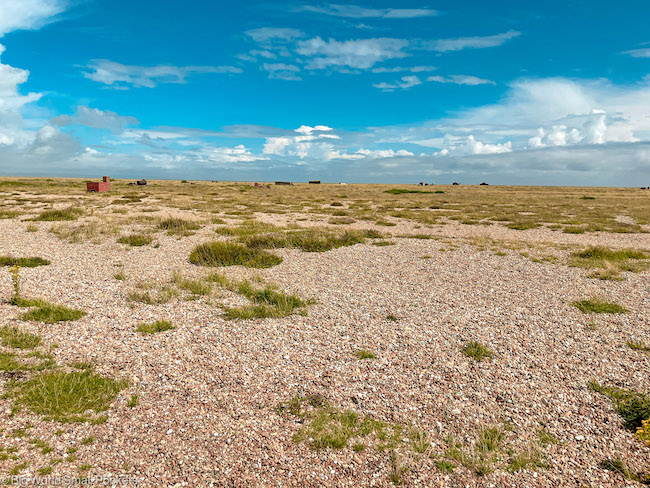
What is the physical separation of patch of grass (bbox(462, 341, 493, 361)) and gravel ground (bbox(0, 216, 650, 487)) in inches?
7.0

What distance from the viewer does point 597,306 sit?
1127cm

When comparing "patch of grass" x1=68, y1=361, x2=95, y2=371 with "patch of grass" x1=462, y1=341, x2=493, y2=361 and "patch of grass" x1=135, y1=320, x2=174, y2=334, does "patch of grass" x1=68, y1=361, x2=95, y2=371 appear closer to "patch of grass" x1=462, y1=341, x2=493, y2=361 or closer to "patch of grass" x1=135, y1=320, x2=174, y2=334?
"patch of grass" x1=135, y1=320, x2=174, y2=334

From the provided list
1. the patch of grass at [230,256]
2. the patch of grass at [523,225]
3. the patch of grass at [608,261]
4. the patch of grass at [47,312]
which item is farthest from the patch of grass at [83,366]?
the patch of grass at [523,225]

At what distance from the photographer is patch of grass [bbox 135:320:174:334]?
8.92 m

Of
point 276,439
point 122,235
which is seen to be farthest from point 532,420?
point 122,235

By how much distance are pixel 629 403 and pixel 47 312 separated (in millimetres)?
13126

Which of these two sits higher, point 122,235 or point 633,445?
point 122,235

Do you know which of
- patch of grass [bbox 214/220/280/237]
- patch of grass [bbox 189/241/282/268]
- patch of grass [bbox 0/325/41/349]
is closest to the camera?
patch of grass [bbox 0/325/41/349]

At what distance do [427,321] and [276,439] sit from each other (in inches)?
233

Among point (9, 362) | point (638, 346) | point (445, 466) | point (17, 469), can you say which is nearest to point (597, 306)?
point (638, 346)

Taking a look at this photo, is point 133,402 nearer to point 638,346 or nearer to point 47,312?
point 47,312

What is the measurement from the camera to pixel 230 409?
20.3 feet

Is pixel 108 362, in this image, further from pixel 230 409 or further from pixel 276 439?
pixel 276 439

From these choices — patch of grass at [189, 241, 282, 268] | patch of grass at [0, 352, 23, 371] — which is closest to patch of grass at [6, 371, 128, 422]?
patch of grass at [0, 352, 23, 371]
